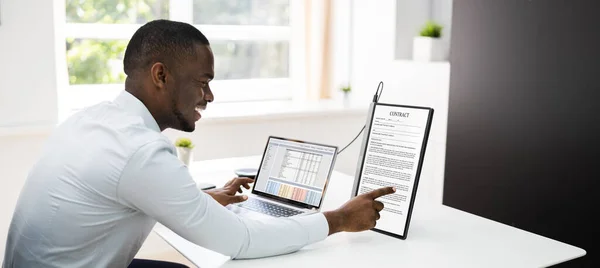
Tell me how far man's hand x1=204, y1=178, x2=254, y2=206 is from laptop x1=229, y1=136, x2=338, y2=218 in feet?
0.17

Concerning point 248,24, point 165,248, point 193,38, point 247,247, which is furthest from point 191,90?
point 248,24

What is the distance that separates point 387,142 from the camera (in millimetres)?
1935

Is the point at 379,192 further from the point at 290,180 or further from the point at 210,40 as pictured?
the point at 210,40

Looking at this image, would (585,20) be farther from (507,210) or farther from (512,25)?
(507,210)

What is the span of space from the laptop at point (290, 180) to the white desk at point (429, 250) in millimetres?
273

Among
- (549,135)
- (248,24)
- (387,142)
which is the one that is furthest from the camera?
(248,24)

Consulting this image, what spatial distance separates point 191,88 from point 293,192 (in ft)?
2.10

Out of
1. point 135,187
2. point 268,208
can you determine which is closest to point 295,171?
point 268,208

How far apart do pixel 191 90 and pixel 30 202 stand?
494 mm

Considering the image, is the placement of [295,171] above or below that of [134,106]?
below

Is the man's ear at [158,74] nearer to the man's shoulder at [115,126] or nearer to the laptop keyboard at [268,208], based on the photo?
the man's shoulder at [115,126]

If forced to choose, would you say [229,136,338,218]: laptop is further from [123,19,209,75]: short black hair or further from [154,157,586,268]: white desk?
[123,19,209,75]: short black hair

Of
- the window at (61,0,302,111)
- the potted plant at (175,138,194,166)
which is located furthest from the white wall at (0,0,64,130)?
the potted plant at (175,138,194,166)

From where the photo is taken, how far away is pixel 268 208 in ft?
7.22
